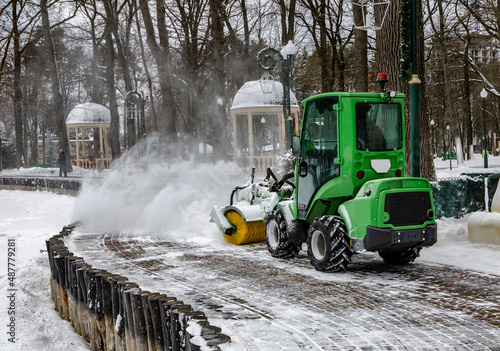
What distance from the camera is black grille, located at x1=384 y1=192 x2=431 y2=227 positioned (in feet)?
24.6

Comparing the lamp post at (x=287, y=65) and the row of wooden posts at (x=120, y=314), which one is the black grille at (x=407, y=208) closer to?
the row of wooden posts at (x=120, y=314)

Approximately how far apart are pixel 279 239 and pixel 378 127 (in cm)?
238

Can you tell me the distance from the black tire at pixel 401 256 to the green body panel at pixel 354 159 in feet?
2.61

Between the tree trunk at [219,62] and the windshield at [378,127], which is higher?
the tree trunk at [219,62]

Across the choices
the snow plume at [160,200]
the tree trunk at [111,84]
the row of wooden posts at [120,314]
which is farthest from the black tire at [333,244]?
the tree trunk at [111,84]

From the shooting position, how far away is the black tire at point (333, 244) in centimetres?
779

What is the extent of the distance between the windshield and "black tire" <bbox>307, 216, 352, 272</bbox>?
108 centimetres

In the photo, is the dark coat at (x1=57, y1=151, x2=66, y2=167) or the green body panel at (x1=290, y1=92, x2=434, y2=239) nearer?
the green body panel at (x1=290, y1=92, x2=434, y2=239)

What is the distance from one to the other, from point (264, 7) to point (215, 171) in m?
21.4

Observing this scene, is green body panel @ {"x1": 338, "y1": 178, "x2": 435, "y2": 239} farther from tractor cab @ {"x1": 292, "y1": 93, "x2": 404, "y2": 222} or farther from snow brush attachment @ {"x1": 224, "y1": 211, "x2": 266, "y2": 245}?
snow brush attachment @ {"x1": 224, "y1": 211, "x2": 266, "y2": 245}

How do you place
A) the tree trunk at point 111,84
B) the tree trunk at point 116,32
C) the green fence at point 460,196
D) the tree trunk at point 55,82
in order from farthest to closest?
the tree trunk at point 55,82 < the tree trunk at point 111,84 < the tree trunk at point 116,32 < the green fence at point 460,196

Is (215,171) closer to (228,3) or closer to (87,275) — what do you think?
(87,275)

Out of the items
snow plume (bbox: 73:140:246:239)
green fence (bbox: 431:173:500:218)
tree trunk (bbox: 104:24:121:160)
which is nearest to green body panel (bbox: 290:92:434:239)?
snow plume (bbox: 73:140:246:239)

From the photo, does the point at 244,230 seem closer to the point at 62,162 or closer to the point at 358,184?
the point at 358,184
